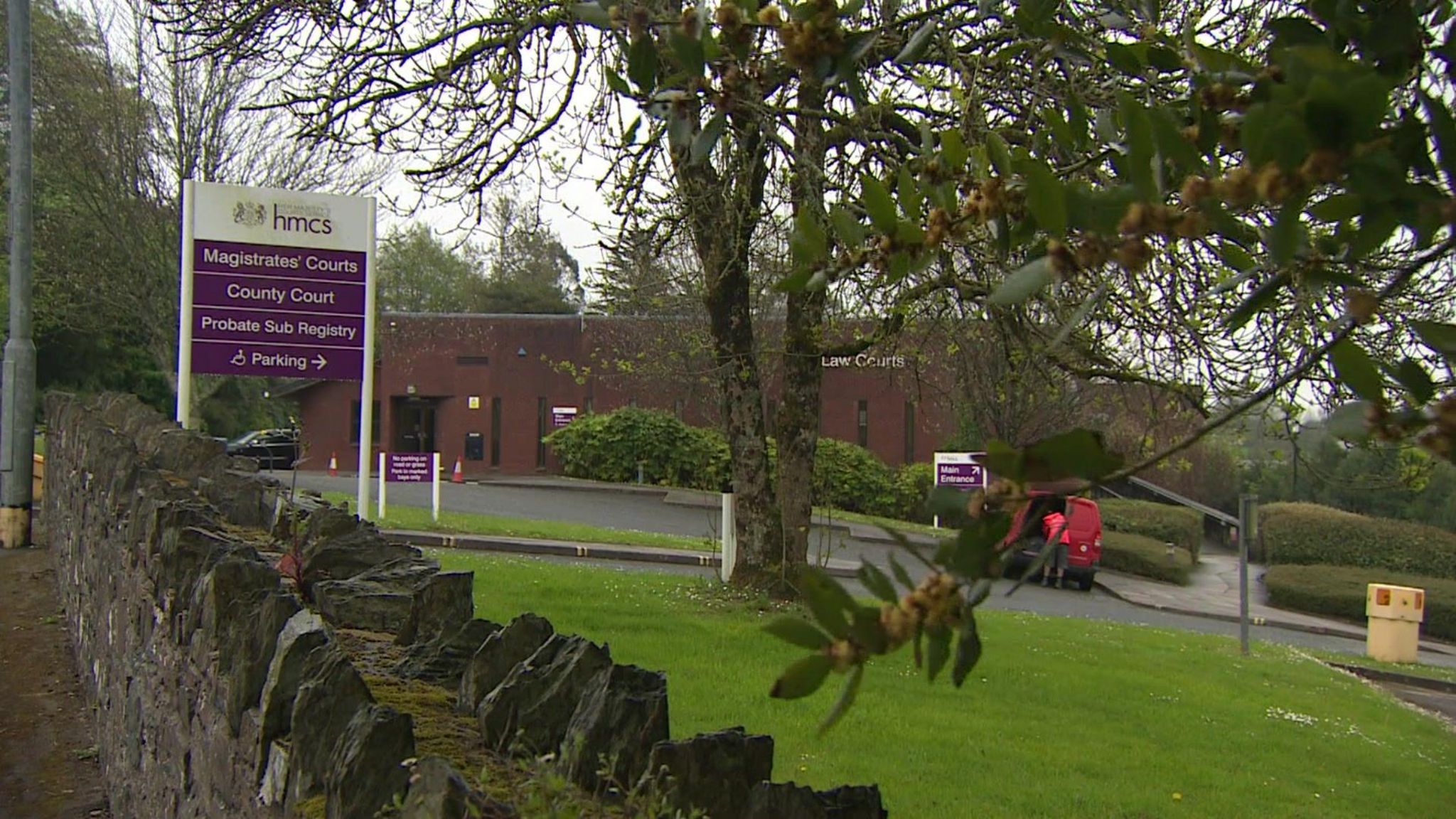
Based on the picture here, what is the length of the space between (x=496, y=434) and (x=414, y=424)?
2.59 meters

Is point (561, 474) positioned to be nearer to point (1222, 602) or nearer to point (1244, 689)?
point (1222, 602)

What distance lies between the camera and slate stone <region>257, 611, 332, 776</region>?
9.52ft

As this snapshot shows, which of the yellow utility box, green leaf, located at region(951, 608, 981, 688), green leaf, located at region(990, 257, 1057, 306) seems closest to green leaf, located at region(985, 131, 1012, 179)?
green leaf, located at region(990, 257, 1057, 306)

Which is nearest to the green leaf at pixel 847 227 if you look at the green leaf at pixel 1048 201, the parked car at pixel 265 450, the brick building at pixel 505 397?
the green leaf at pixel 1048 201

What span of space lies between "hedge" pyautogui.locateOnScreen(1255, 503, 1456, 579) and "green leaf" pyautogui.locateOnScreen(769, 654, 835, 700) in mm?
31652

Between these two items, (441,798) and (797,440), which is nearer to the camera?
(441,798)

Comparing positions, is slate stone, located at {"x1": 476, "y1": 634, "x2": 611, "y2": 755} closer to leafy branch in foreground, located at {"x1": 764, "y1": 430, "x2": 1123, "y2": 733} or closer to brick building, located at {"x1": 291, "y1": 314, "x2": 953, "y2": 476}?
leafy branch in foreground, located at {"x1": 764, "y1": 430, "x2": 1123, "y2": 733}

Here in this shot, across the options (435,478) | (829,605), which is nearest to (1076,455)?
(829,605)

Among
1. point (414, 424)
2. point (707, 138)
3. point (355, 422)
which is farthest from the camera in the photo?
point (355, 422)

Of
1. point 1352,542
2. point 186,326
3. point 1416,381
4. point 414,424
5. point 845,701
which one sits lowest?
point 1352,542

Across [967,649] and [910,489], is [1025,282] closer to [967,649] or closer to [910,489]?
[967,649]

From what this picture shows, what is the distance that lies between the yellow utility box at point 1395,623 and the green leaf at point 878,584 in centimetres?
1792

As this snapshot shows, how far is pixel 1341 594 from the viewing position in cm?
2441

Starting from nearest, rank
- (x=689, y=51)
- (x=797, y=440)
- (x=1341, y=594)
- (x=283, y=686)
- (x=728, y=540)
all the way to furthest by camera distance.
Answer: (x=689, y=51)
(x=283, y=686)
(x=797, y=440)
(x=728, y=540)
(x=1341, y=594)
